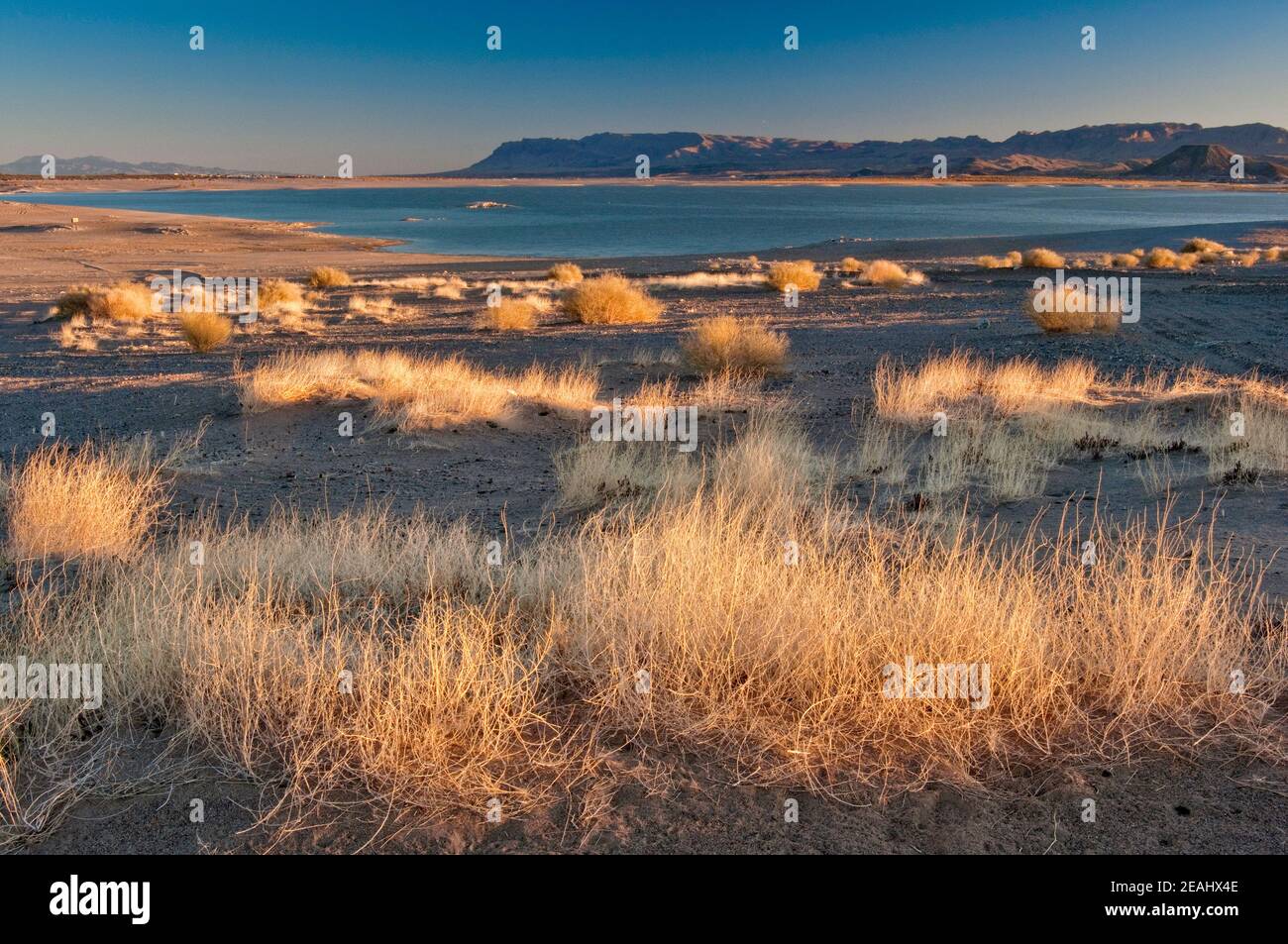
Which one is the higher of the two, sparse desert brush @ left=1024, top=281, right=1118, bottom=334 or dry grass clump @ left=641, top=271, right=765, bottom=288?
dry grass clump @ left=641, top=271, right=765, bottom=288

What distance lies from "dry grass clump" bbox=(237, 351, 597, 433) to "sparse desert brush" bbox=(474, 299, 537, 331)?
24.2 ft

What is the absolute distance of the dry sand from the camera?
291 centimetres

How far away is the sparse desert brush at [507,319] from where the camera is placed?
2128cm

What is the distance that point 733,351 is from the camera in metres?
15.1

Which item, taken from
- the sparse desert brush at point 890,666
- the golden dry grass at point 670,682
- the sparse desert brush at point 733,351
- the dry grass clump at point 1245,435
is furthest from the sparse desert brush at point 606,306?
the sparse desert brush at point 890,666

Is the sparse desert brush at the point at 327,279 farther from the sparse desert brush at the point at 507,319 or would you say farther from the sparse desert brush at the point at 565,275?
the sparse desert brush at the point at 507,319

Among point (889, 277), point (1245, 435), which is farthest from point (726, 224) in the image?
point (1245, 435)

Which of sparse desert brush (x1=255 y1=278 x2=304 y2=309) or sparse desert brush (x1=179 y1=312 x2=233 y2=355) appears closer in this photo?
sparse desert brush (x1=179 y1=312 x2=233 y2=355)

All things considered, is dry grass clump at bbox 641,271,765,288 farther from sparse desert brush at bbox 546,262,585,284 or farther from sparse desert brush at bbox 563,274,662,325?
sparse desert brush at bbox 563,274,662,325

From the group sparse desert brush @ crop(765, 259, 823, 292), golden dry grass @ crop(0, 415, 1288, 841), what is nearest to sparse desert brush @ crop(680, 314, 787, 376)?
golden dry grass @ crop(0, 415, 1288, 841)

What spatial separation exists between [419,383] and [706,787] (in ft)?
32.5

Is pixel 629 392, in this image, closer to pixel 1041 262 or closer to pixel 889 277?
pixel 889 277
